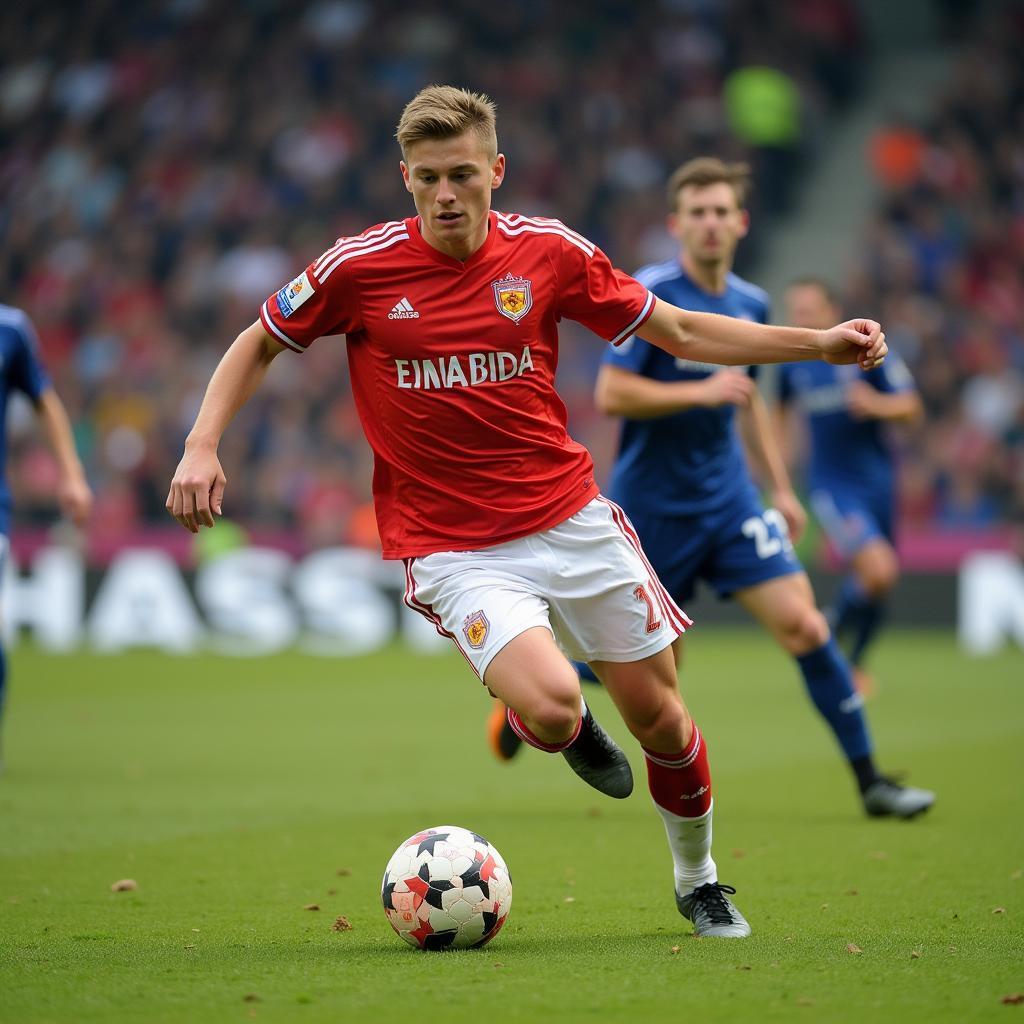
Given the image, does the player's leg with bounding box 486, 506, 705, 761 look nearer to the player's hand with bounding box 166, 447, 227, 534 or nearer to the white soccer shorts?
the white soccer shorts

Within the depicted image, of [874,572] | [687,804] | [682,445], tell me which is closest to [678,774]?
[687,804]

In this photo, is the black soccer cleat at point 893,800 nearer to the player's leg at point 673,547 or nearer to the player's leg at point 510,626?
the player's leg at point 673,547

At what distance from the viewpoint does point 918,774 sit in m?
8.67

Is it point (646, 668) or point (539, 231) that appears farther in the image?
point (539, 231)

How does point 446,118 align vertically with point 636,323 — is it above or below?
above

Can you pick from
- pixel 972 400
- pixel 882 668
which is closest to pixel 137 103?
pixel 972 400

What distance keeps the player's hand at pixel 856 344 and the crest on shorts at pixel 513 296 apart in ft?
2.84

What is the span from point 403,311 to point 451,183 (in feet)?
1.29

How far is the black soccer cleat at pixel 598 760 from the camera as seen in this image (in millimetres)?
5164

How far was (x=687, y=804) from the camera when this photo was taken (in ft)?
16.4

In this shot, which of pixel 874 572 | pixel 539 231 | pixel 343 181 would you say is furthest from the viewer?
pixel 343 181

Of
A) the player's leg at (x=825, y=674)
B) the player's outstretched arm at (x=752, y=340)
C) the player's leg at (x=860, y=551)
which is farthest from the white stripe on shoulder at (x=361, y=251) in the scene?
the player's leg at (x=860, y=551)

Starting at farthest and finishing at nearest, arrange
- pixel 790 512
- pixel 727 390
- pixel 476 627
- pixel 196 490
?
pixel 790 512 → pixel 727 390 → pixel 476 627 → pixel 196 490

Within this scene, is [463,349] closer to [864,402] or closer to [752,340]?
[752,340]
